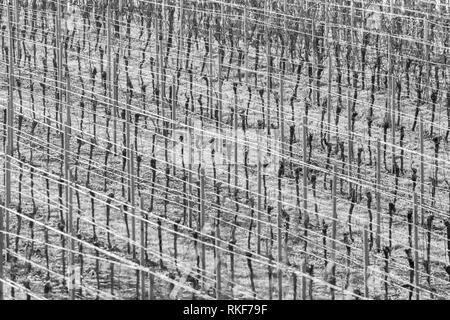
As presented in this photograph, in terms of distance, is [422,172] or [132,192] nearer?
[132,192]

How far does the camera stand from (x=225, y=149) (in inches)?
349

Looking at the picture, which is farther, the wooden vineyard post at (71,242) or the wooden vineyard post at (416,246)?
the wooden vineyard post at (416,246)

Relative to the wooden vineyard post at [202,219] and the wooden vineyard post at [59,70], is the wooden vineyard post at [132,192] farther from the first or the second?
the wooden vineyard post at [59,70]

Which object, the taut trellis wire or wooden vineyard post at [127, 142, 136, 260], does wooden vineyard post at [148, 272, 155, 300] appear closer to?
the taut trellis wire

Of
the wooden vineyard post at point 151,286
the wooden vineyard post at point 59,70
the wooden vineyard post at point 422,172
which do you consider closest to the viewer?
the wooden vineyard post at point 151,286

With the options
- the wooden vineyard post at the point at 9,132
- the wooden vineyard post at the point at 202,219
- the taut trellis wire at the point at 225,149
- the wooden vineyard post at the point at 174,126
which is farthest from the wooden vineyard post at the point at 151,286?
the wooden vineyard post at the point at 174,126

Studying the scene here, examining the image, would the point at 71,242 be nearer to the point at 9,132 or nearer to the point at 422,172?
the point at 9,132

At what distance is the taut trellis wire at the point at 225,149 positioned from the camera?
767 centimetres

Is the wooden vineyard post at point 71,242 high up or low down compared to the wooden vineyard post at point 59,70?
down

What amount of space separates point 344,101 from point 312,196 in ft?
3.92

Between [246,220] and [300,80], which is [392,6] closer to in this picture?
[300,80]

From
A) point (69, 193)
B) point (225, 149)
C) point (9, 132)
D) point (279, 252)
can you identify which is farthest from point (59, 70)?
point (279, 252)

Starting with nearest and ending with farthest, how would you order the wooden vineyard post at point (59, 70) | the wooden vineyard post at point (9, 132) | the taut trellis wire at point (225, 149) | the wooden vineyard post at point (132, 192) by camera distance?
the taut trellis wire at point (225, 149)
the wooden vineyard post at point (132, 192)
the wooden vineyard post at point (9, 132)
the wooden vineyard post at point (59, 70)

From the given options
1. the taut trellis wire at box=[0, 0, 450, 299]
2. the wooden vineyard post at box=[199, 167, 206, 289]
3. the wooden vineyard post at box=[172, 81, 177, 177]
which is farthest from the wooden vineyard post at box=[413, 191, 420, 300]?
the wooden vineyard post at box=[172, 81, 177, 177]
